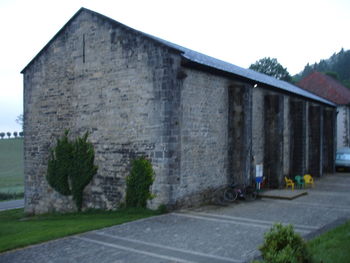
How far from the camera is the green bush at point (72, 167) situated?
14430 mm

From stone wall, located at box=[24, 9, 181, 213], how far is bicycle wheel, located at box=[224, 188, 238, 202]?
3336 mm

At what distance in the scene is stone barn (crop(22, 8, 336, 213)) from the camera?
1228 centimetres

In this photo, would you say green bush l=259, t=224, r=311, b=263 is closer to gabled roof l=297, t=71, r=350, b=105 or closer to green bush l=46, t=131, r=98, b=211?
green bush l=46, t=131, r=98, b=211

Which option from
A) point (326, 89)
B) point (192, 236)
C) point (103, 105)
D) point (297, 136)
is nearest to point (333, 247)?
point (192, 236)

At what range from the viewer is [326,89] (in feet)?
120

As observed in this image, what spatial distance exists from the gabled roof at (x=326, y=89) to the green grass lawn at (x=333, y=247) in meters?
28.5

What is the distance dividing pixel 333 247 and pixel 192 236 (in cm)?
331

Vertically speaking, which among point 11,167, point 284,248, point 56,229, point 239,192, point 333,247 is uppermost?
point 284,248

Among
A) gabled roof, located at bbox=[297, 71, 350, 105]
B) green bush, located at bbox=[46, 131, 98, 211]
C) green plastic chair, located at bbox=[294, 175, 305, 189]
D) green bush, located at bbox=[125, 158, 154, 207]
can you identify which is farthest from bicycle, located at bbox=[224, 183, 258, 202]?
gabled roof, located at bbox=[297, 71, 350, 105]

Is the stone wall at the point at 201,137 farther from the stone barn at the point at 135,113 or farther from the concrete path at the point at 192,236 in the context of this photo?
the concrete path at the point at 192,236

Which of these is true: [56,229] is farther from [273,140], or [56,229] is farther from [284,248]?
[273,140]

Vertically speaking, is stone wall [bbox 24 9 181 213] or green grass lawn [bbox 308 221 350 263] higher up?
stone wall [bbox 24 9 181 213]

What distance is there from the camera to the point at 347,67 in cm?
9106

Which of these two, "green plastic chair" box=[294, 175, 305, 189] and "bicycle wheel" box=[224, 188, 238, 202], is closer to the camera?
"bicycle wheel" box=[224, 188, 238, 202]
